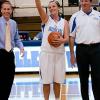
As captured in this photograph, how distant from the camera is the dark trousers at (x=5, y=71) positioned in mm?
4754

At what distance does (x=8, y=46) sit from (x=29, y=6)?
1121cm

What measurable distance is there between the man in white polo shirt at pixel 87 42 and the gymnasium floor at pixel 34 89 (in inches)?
52.0

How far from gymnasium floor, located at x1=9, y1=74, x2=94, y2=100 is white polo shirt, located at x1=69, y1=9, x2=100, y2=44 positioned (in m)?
1.65

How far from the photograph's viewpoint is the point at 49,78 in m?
5.21

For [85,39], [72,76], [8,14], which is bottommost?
[72,76]

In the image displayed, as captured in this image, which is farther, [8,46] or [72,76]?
[72,76]

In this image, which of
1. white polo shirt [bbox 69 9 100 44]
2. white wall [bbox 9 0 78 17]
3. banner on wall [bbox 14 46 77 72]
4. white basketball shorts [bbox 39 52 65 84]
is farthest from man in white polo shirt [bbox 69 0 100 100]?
white wall [bbox 9 0 78 17]

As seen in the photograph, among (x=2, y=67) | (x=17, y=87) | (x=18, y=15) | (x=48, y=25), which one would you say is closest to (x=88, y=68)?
(x=48, y=25)

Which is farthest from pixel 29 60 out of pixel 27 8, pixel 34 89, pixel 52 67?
pixel 27 8

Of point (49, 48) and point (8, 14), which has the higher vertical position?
point (8, 14)

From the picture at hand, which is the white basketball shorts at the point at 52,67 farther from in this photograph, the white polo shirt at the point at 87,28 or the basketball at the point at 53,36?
the white polo shirt at the point at 87,28

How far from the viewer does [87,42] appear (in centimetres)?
482

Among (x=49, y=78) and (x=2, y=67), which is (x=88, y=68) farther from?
(x=2, y=67)

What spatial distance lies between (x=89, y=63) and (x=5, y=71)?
1.21 m
